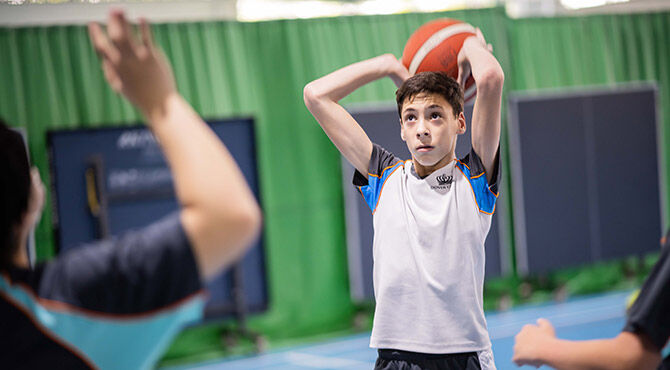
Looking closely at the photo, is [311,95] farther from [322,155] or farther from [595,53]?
[595,53]

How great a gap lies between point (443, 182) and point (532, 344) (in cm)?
92

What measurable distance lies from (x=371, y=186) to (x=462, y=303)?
1.54 ft

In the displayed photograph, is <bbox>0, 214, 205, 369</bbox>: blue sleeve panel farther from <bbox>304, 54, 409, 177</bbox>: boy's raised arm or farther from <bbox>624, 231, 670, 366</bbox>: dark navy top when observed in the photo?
<bbox>304, 54, 409, 177</bbox>: boy's raised arm

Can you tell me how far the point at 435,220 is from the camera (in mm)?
2109

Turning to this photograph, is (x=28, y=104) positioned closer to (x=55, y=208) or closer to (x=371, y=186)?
(x=55, y=208)

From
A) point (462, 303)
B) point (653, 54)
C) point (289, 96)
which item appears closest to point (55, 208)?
point (289, 96)

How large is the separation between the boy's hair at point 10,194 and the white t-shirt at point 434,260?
121cm

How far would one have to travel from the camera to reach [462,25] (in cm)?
235

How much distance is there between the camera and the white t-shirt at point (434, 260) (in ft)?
6.78

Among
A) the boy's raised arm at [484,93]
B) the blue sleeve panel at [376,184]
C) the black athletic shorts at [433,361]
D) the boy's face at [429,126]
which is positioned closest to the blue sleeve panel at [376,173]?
the blue sleeve panel at [376,184]

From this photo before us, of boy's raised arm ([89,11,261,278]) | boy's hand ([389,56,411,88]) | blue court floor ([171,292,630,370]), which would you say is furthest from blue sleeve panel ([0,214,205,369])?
blue court floor ([171,292,630,370])

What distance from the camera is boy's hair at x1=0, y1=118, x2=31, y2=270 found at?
1123 millimetres

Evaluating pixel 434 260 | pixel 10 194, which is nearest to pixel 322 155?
pixel 434 260

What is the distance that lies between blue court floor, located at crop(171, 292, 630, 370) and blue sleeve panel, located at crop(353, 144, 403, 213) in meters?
2.75
